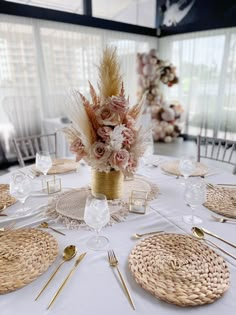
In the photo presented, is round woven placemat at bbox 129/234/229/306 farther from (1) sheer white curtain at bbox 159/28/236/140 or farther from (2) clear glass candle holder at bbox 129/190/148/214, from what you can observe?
(1) sheer white curtain at bbox 159/28/236/140

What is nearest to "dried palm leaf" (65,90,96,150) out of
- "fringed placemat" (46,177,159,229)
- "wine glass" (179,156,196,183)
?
"fringed placemat" (46,177,159,229)

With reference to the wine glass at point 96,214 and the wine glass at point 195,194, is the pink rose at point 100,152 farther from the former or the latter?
the wine glass at point 195,194

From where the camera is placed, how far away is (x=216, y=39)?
4.66m

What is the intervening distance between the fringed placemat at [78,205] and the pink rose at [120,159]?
0.20 meters

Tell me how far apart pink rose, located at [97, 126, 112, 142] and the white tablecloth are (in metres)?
0.34

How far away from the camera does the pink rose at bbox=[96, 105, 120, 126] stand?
3.40 ft

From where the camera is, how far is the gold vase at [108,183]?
3.72 ft

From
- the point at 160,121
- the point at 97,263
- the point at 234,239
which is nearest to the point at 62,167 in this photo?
the point at 97,263

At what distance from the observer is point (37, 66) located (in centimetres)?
399

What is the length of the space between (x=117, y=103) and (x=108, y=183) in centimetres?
36

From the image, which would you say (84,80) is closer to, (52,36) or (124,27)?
(52,36)

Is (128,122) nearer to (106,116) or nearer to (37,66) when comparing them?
(106,116)

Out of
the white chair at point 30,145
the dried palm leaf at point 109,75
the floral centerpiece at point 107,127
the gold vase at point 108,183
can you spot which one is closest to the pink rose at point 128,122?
the floral centerpiece at point 107,127

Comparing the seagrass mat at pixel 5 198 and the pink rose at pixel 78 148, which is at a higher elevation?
the pink rose at pixel 78 148
